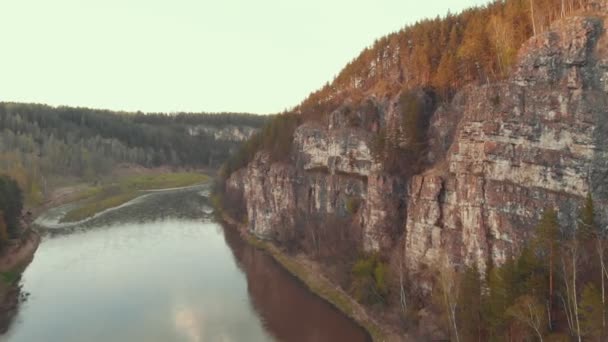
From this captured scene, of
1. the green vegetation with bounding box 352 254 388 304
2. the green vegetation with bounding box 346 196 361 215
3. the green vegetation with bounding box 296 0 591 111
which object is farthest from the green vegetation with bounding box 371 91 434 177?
the green vegetation with bounding box 352 254 388 304

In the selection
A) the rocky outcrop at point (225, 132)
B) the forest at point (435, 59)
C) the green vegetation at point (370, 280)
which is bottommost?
the green vegetation at point (370, 280)

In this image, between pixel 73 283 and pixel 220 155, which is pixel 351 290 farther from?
pixel 220 155

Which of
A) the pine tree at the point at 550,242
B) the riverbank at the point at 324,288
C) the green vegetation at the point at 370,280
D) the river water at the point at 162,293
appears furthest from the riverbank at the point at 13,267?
the pine tree at the point at 550,242

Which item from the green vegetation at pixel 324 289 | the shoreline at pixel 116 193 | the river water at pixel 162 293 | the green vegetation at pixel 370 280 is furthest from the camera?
the shoreline at pixel 116 193

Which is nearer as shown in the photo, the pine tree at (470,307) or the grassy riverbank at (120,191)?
the pine tree at (470,307)

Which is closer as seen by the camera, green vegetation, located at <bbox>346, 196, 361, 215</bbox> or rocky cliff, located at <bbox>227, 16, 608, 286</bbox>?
rocky cliff, located at <bbox>227, 16, 608, 286</bbox>

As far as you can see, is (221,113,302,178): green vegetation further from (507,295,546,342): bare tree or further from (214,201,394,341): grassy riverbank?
(507,295,546,342): bare tree

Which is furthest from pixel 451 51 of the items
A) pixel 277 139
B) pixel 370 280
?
pixel 277 139

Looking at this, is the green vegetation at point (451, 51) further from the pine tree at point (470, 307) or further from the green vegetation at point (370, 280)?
the green vegetation at point (370, 280)
